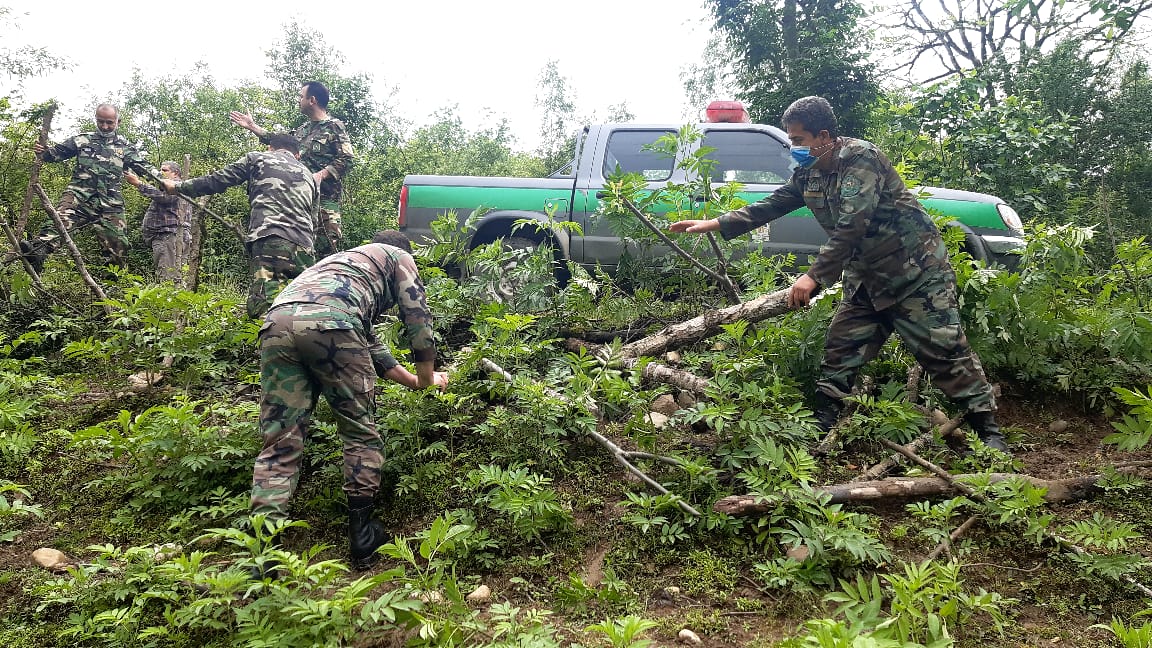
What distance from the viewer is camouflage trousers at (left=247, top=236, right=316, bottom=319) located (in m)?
4.97

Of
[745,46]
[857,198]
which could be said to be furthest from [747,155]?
[745,46]

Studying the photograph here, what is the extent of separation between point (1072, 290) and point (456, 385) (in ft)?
12.6

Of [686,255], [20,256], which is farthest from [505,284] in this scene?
[20,256]

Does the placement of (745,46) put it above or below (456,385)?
above

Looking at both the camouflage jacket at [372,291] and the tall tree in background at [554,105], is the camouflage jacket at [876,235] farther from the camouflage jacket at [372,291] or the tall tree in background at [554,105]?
the tall tree in background at [554,105]

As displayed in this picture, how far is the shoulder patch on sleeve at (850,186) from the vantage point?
3.57m

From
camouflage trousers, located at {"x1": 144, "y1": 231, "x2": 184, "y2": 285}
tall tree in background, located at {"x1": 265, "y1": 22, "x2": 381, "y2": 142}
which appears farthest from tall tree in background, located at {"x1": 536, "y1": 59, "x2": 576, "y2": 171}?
camouflage trousers, located at {"x1": 144, "y1": 231, "x2": 184, "y2": 285}

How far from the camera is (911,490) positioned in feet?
9.82

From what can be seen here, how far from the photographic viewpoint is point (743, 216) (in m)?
4.17

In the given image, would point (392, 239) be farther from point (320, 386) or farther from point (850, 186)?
point (850, 186)

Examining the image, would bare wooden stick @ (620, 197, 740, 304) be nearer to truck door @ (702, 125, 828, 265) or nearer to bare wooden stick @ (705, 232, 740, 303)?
bare wooden stick @ (705, 232, 740, 303)

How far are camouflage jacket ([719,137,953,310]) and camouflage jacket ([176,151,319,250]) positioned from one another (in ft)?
12.4

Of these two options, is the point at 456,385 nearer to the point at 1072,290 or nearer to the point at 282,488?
the point at 282,488

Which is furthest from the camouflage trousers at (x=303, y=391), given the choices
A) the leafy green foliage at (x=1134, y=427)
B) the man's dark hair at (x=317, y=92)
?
the man's dark hair at (x=317, y=92)
